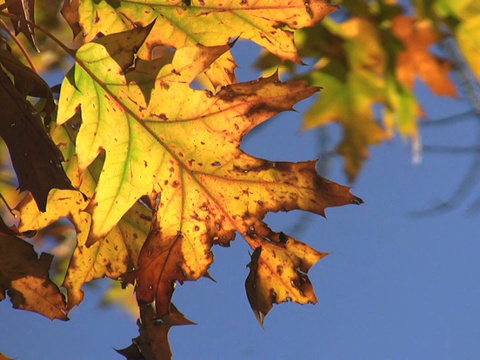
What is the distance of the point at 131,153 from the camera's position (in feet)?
2.23

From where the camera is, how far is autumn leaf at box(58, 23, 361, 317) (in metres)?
0.66

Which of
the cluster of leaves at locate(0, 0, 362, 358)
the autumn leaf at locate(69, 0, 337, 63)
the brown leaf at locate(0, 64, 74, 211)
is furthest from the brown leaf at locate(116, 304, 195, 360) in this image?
the autumn leaf at locate(69, 0, 337, 63)

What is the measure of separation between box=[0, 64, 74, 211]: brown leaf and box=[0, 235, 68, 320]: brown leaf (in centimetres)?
8

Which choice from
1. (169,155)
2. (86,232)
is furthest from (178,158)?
(86,232)

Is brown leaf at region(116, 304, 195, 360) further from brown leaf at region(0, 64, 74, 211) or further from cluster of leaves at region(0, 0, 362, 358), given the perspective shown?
brown leaf at region(0, 64, 74, 211)

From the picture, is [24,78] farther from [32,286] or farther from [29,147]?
[32,286]

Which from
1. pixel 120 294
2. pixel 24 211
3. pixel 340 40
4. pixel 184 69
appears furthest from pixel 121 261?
pixel 120 294

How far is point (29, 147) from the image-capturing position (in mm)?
648

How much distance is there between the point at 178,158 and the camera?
2.30 ft

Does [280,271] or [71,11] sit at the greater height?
[71,11]

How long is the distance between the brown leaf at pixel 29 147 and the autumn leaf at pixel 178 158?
0.03m

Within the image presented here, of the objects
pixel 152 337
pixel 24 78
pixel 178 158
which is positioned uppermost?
pixel 24 78

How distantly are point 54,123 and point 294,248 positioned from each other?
0.27 metres

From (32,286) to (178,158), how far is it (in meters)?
0.18
